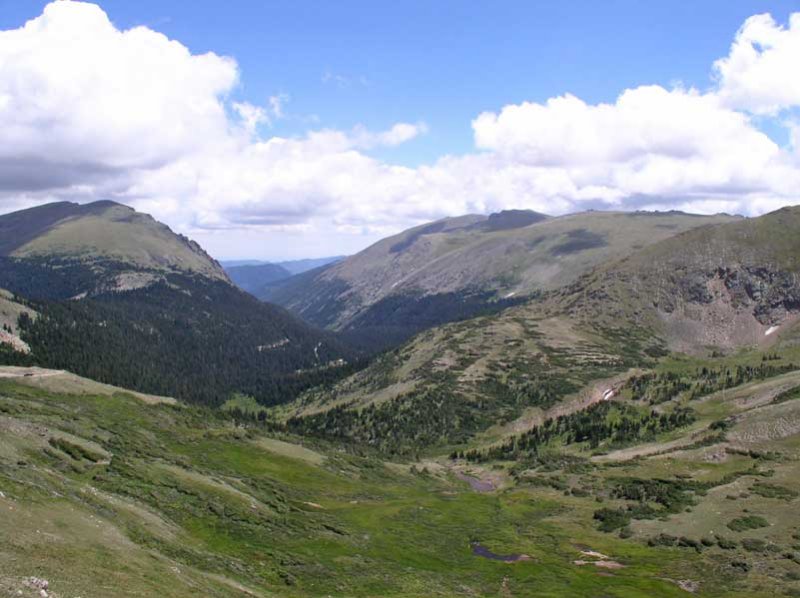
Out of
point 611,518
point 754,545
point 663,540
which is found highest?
point 754,545

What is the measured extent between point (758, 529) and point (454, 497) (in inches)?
2558

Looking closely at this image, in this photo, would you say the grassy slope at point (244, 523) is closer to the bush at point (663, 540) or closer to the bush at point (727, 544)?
the bush at point (663, 540)

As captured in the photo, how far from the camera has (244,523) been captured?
8119 centimetres

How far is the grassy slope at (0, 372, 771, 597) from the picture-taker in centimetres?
4894

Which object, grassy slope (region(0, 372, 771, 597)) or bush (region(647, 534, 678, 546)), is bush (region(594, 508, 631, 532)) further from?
bush (region(647, 534, 678, 546))

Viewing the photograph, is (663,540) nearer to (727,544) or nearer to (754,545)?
(727,544)

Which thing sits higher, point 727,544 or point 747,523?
point 747,523

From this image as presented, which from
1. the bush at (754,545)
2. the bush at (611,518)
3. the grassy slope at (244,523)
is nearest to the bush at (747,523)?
the bush at (754,545)

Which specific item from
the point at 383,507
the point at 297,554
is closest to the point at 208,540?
the point at 297,554

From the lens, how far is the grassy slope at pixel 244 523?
48.9 metres

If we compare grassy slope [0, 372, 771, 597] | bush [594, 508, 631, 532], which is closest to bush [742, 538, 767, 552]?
grassy slope [0, 372, 771, 597]

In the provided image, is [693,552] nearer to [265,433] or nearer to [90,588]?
[90,588]

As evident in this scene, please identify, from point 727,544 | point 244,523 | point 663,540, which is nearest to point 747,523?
point 727,544

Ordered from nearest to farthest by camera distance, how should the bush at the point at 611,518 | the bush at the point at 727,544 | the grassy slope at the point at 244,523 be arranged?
the grassy slope at the point at 244,523 < the bush at the point at 727,544 < the bush at the point at 611,518
